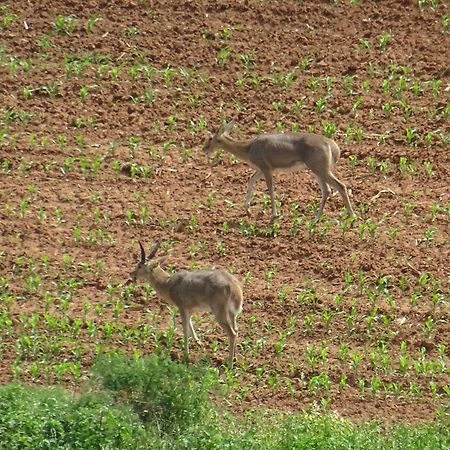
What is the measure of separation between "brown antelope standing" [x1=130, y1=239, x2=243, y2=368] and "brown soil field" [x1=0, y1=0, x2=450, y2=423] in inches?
13.1

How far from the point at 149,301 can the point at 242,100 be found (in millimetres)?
5409

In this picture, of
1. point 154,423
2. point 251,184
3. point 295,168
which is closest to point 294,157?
point 295,168

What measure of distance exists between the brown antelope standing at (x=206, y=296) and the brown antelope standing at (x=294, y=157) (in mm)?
2832

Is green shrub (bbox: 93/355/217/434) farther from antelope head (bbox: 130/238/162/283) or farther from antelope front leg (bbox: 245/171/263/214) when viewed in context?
antelope front leg (bbox: 245/171/263/214)

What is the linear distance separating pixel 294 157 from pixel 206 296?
372 centimetres

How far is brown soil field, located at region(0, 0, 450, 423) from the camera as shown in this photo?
1750 cm

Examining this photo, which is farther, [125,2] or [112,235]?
[125,2]

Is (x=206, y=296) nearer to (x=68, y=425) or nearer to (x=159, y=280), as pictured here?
(x=159, y=280)

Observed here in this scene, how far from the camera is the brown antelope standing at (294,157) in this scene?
20375 millimetres

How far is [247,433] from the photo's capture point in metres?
15.7

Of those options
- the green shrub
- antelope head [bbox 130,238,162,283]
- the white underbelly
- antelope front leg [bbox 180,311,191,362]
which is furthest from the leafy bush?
the white underbelly

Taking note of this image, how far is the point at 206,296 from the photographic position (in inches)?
686

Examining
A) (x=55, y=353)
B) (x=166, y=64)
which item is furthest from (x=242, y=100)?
(x=55, y=353)

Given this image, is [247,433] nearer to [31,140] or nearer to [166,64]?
[31,140]
